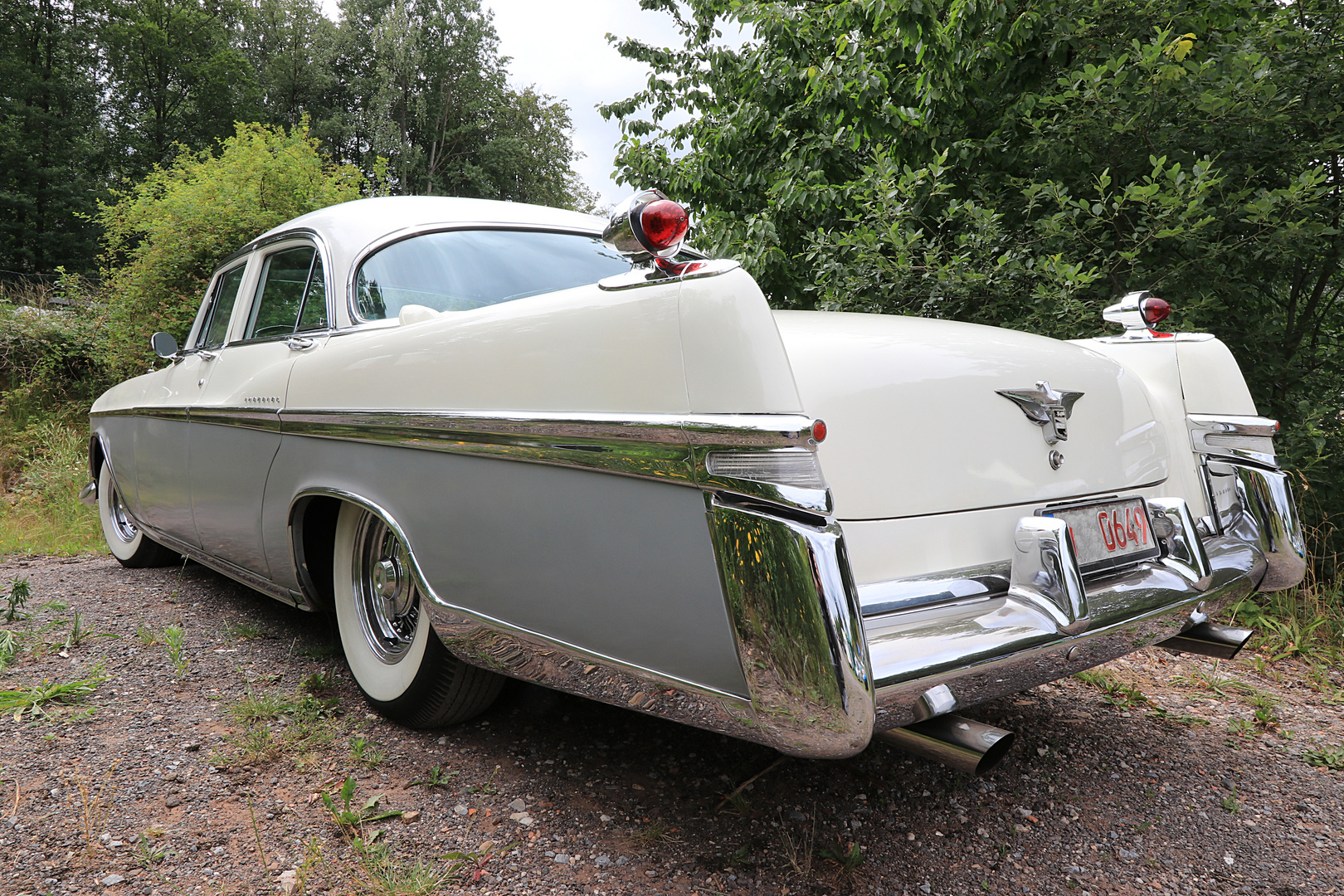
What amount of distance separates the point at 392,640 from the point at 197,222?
794 cm

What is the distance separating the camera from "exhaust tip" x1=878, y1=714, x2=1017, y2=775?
4.74ft

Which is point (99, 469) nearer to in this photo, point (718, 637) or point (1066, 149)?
point (718, 637)

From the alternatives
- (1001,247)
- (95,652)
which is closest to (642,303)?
(95,652)

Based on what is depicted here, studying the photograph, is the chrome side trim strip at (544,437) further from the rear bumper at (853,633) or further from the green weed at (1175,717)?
the green weed at (1175,717)

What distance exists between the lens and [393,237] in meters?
2.71

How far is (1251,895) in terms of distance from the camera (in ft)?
5.76

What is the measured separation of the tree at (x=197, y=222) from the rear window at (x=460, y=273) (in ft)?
23.1

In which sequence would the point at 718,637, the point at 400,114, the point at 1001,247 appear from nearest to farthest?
the point at 718,637 < the point at 1001,247 < the point at 400,114

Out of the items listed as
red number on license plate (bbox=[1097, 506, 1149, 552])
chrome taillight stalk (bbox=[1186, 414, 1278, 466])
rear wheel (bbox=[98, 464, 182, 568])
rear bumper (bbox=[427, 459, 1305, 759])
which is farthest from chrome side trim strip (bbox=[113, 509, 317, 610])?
chrome taillight stalk (bbox=[1186, 414, 1278, 466])

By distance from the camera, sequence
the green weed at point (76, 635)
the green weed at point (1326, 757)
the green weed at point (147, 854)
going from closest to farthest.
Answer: the green weed at point (147, 854) < the green weed at point (1326, 757) < the green weed at point (76, 635)

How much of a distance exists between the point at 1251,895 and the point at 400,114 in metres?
36.4

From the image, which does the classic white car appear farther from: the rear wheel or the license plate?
the rear wheel

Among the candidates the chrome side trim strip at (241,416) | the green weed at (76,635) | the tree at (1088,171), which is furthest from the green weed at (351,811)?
the tree at (1088,171)

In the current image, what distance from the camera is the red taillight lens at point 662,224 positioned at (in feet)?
5.03
